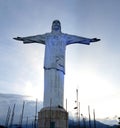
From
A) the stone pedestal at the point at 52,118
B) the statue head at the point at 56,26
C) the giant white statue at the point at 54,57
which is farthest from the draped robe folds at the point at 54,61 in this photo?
the stone pedestal at the point at 52,118

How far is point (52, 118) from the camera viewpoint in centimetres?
1627

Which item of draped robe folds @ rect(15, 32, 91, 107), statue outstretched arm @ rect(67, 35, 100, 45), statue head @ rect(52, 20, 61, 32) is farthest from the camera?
statue outstretched arm @ rect(67, 35, 100, 45)

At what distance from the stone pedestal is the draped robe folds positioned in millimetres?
621

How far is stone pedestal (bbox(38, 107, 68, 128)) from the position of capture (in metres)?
16.2

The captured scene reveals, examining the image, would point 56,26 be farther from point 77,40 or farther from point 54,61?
point 54,61

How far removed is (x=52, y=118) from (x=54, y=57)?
4830mm

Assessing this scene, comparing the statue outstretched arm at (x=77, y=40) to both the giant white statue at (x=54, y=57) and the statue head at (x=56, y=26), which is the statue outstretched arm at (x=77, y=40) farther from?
the statue head at (x=56, y=26)

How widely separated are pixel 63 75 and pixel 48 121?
396 centimetres

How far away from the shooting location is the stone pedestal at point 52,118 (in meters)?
16.2

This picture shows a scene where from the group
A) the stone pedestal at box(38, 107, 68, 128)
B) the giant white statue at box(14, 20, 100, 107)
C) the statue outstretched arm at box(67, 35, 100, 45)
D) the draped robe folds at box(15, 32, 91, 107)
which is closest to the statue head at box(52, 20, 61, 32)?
the giant white statue at box(14, 20, 100, 107)

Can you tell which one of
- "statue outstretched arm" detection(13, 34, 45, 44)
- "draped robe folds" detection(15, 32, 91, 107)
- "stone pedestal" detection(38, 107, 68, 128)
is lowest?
"stone pedestal" detection(38, 107, 68, 128)

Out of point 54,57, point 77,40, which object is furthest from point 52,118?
point 77,40

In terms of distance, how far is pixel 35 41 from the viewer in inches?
767

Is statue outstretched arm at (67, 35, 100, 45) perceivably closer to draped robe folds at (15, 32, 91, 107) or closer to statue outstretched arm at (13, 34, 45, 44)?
draped robe folds at (15, 32, 91, 107)
